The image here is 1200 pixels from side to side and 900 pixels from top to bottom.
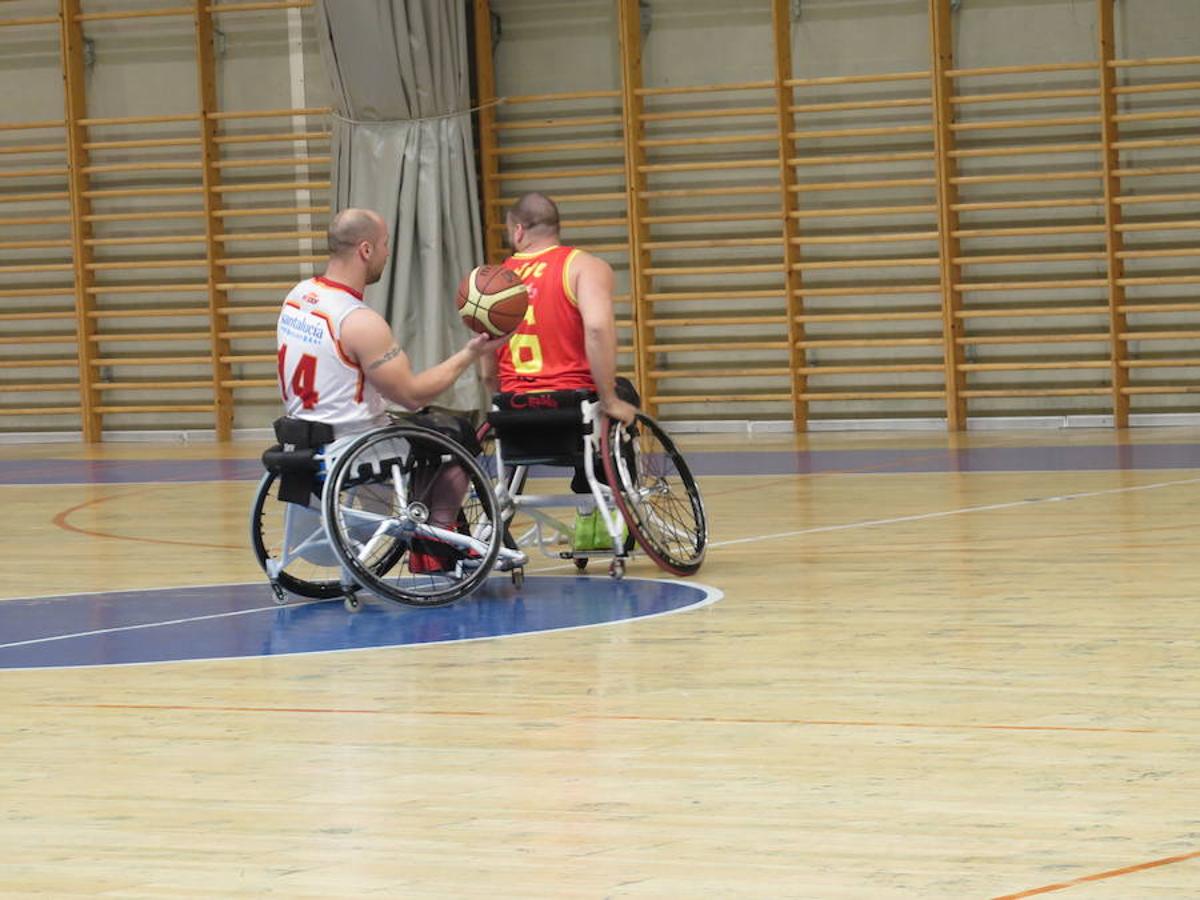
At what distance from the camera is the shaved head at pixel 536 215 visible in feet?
19.7

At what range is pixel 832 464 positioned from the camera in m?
9.63

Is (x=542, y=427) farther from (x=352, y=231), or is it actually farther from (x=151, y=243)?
(x=151, y=243)

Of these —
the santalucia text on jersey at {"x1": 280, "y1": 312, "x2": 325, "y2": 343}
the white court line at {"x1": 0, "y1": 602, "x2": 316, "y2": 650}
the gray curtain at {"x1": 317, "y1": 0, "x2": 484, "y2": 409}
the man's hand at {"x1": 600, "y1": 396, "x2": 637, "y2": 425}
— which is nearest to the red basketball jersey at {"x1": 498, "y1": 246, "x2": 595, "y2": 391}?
the man's hand at {"x1": 600, "y1": 396, "x2": 637, "y2": 425}

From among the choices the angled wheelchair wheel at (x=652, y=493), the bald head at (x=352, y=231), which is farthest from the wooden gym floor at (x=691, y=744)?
the bald head at (x=352, y=231)

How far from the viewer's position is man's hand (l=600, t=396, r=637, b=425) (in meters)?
5.73

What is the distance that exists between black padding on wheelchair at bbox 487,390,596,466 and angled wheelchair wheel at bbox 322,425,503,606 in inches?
12.1

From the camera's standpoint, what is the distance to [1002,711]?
3826 mm

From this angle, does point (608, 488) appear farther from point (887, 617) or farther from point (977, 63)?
point (977, 63)

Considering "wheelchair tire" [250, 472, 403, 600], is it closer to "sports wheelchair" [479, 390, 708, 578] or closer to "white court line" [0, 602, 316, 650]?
"white court line" [0, 602, 316, 650]

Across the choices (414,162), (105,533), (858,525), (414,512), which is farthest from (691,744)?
(414,162)

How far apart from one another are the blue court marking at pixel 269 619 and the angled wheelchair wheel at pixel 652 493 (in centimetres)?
12

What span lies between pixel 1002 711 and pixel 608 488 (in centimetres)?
222

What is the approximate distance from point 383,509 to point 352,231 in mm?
718

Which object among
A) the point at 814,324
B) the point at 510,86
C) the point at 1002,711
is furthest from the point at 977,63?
the point at 1002,711
